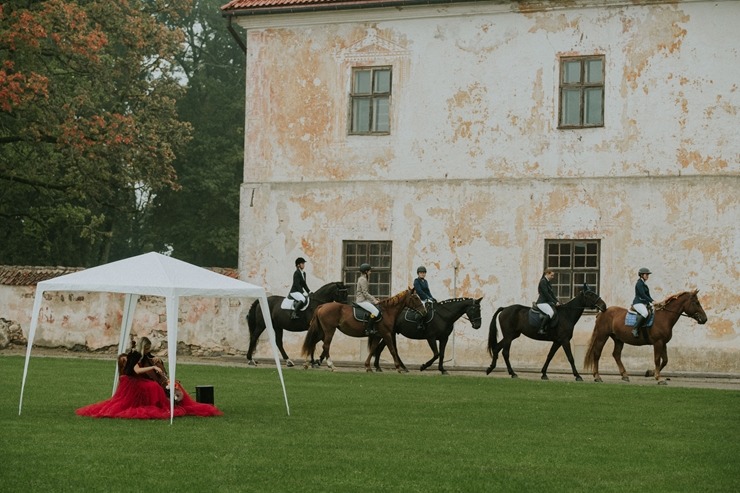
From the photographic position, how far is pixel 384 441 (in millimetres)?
14711

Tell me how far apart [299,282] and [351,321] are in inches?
88.0

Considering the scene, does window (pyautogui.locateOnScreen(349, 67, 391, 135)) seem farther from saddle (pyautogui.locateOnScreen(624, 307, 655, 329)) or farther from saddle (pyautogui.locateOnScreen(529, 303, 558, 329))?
saddle (pyautogui.locateOnScreen(624, 307, 655, 329))

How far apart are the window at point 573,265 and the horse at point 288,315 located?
4.95m

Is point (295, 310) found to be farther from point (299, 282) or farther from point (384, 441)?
point (384, 441)

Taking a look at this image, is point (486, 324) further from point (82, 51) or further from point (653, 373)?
point (82, 51)

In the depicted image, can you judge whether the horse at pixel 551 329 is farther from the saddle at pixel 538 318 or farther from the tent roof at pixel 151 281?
the tent roof at pixel 151 281

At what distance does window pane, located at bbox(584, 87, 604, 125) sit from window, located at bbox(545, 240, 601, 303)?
2.67m

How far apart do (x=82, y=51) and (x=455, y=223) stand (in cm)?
1080

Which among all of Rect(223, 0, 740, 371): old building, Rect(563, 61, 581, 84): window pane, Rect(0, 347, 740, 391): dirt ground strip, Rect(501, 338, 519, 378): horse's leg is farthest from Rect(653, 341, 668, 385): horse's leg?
Rect(563, 61, 581, 84): window pane

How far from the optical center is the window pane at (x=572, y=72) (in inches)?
1218

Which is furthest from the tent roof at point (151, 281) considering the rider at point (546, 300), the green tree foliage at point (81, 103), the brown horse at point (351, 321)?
the green tree foliage at point (81, 103)

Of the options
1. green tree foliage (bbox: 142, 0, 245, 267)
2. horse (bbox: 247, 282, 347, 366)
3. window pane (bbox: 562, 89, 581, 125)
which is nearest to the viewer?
horse (bbox: 247, 282, 347, 366)

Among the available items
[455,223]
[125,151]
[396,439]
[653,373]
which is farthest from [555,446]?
[125,151]

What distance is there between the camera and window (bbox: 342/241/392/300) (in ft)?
106
